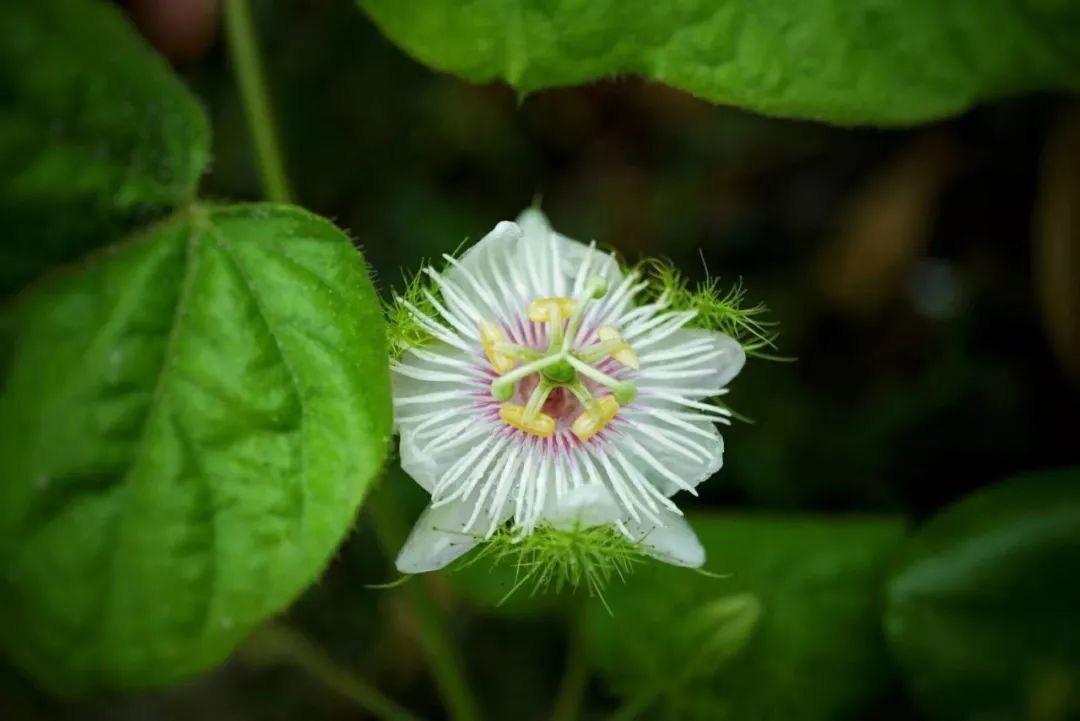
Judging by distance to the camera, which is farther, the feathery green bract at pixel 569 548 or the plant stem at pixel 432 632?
the plant stem at pixel 432 632

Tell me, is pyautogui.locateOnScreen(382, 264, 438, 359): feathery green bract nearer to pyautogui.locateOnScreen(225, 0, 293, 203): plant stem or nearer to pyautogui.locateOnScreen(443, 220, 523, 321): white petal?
pyautogui.locateOnScreen(443, 220, 523, 321): white petal

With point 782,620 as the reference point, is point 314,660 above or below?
below

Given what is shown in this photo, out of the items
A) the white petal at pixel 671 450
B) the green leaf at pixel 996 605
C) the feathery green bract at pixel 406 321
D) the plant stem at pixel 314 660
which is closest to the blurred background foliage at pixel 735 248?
the plant stem at pixel 314 660

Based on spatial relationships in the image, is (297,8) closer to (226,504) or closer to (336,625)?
(336,625)

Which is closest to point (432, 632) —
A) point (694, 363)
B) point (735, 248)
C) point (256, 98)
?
point (694, 363)

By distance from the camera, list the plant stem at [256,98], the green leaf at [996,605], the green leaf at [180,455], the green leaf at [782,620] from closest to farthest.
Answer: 1. the green leaf at [180,455]
2. the plant stem at [256,98]
3. the green leaf at [996,605]
4. the green leaf at [782,620]

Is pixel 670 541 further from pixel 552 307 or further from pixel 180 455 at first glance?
pixel 180 455

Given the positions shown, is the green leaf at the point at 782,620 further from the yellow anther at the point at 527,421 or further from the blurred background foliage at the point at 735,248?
the yellow anther at the point at 527,421
